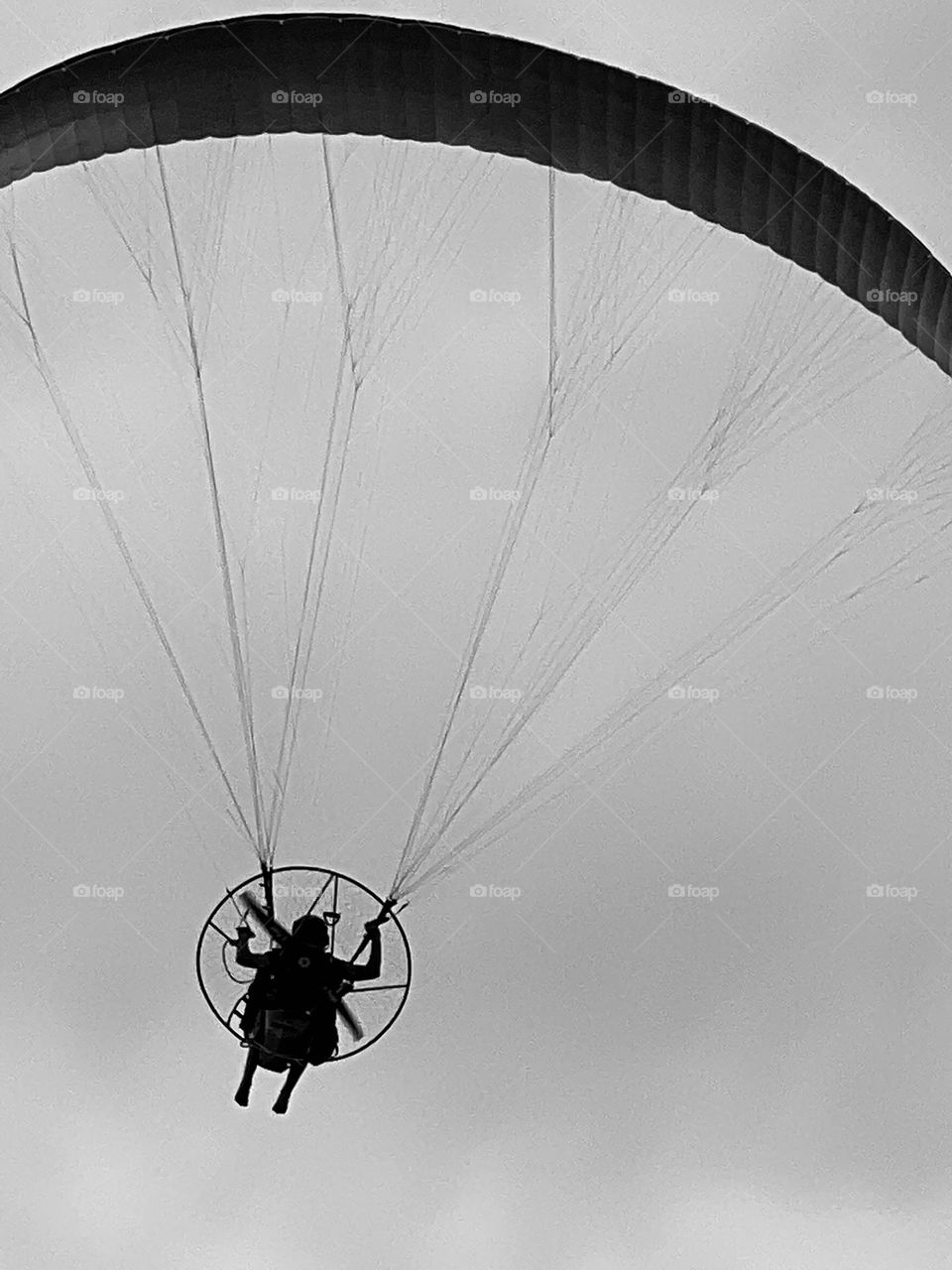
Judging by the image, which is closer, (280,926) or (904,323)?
(280,926)

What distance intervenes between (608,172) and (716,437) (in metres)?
2.62

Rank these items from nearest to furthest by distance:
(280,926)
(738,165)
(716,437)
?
(280,926), (738,165), (716,437)

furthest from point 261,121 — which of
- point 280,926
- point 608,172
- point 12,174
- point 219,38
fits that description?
point 280,926

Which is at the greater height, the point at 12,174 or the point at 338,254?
the point at 12,174

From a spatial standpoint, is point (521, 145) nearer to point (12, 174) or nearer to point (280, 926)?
point (12, 174)

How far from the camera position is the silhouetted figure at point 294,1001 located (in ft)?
41.9

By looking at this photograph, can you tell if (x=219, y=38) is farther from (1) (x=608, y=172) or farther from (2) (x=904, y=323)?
(2) (x=904, y=323)

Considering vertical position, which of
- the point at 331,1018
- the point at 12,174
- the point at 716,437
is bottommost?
the point at 331,1018

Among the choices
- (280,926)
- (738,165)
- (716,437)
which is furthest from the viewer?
(716,437)

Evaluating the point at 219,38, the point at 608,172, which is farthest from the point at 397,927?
the point at 219,38

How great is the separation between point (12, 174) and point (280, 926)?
7.01 meters

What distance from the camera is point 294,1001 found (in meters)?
12.8

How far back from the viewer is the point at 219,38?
537 inches

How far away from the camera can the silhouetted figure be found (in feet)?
41.9
